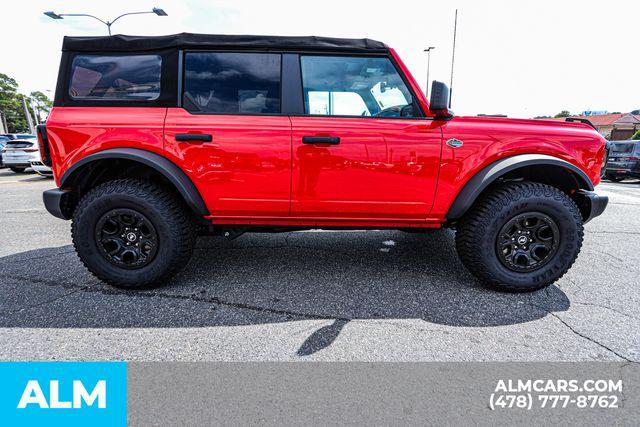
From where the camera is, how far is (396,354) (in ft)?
6.69

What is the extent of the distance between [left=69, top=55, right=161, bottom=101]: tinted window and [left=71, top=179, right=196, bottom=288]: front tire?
0.69 metres

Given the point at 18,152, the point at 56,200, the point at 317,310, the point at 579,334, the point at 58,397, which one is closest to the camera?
the point at 58,397

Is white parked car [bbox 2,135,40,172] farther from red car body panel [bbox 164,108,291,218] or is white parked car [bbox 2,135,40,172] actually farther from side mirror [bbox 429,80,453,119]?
side mirror [bbox 429,80,453,119]

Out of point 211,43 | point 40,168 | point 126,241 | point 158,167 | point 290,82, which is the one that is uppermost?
point 211,43

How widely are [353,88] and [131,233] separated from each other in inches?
82.9

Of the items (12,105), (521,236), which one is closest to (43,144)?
(521,236)

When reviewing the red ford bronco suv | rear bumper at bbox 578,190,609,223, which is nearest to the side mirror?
the red ford bronco suv

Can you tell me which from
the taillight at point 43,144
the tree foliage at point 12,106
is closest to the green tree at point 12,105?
the tree foliage at point 12,106

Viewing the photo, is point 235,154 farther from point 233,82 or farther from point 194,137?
point 233,82

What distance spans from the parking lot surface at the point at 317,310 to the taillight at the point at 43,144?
40.8 inches

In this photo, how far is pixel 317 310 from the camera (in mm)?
2525

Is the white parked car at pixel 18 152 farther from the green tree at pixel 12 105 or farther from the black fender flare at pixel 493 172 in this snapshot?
the green tree at pixel 12 105

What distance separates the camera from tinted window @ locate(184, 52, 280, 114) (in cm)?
269

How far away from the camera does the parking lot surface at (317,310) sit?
2.07 metres
